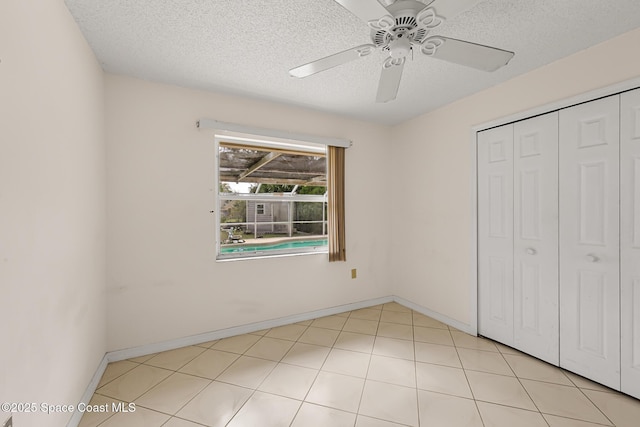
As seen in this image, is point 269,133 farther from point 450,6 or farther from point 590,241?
point 590,241

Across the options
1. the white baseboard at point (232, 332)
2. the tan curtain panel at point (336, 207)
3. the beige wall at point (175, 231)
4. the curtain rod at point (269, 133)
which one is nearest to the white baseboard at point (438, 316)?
the white baseboard at point (232, 332)

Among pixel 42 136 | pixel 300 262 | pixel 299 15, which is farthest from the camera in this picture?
pixel 300 262

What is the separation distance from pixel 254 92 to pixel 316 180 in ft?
4.07

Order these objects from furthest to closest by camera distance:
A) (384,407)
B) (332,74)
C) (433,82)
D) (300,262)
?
(300,262) → (433,82) → (332,74) → (384,407)

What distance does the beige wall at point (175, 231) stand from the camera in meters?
2.24

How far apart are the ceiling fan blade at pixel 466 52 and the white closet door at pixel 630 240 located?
104 centimetres

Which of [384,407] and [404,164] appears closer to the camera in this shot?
[384,407]

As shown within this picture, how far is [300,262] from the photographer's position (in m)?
3.06

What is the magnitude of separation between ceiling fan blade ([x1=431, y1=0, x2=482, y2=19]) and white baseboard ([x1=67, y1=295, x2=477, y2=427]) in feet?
8.87

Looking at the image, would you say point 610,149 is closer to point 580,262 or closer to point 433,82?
point 580,262

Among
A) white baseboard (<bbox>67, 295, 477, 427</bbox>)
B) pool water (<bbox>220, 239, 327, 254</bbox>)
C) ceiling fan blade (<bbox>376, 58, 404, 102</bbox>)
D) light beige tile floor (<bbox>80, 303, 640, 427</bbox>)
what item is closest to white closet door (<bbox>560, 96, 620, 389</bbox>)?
light beige tile floor (<bbox>80, 303, 640, 427</bbox>)

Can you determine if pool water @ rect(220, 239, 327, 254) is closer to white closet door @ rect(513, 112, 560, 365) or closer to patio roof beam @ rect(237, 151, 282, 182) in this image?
patio roof beam @ rect(237, 151, 282, 182)

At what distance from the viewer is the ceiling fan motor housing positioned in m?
1.21

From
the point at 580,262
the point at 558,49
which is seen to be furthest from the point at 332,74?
the point at 580,262
